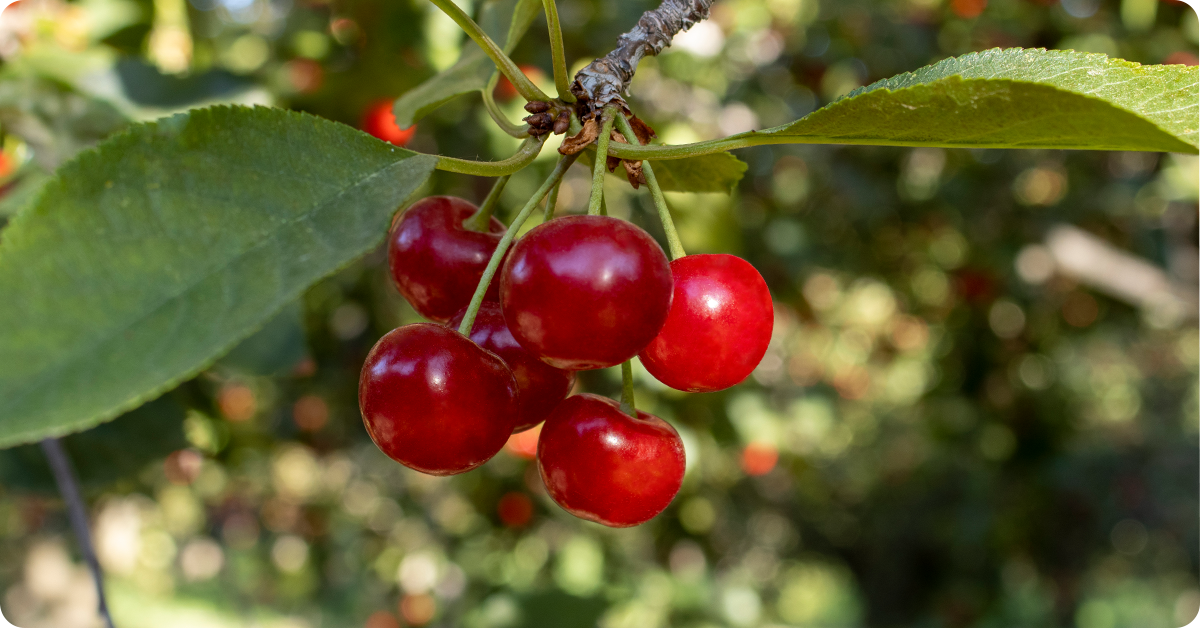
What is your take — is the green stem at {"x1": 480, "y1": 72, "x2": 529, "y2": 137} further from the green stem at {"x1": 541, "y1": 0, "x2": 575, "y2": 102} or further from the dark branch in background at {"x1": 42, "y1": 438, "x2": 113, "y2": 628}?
the dark branch in background at {"x1": 42, "y1": 438, "x2": 113, "y2": 628}

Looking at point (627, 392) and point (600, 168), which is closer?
point (600, 168)

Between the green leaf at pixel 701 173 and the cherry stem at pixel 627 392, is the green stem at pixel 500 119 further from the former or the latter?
the cherry stem at pixel 627 392

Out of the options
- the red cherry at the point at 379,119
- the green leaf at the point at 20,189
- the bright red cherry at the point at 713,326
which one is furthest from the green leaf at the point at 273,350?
the bright red cherry at the point at 713,326

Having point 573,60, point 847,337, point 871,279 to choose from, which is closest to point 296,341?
point 573,60

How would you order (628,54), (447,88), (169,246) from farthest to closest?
(447,88) → (628,54) → (169,246)

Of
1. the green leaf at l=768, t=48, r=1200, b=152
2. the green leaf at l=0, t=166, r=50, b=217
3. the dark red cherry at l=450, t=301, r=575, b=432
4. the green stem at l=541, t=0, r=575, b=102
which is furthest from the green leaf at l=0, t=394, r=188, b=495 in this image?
the green leaf at l=768, t=48, r=1200, b=152

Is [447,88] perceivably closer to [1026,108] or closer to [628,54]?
[628,54]

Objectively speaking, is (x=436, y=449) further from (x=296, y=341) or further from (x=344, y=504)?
(x=344, y=504)

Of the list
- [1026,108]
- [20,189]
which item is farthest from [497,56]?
[20,189]
